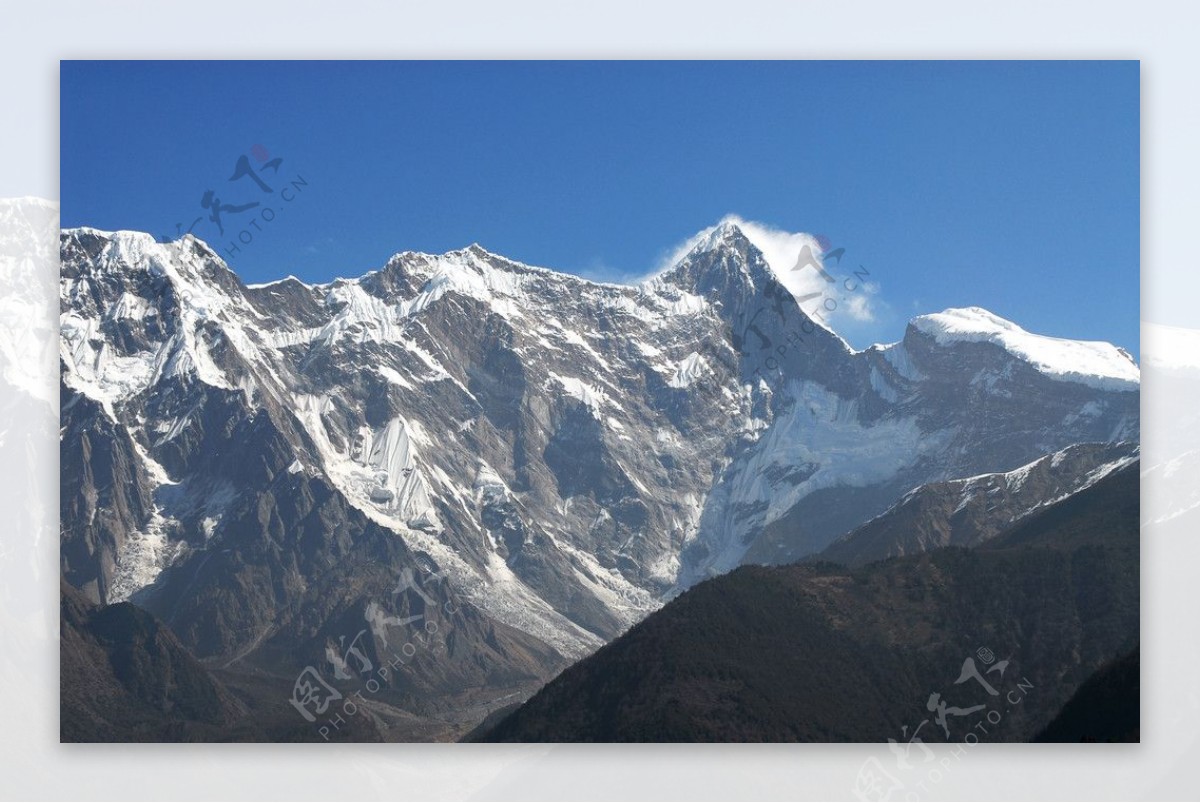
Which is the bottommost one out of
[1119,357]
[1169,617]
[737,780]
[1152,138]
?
[737,780]

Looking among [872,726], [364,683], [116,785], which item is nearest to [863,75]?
[872,726]

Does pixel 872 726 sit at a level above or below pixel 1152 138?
below

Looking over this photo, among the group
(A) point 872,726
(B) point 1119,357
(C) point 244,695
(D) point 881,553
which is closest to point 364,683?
(C) point 244,695

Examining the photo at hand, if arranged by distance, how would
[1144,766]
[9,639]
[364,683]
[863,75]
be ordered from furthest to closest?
[364,683] → [9,639] → [863,75] → [1144,766]

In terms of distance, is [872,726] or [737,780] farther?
[872,726]

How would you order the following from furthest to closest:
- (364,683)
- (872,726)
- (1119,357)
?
(1119,357) → (364,683) → (872,726)

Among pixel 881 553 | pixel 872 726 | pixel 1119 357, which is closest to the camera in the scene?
pixel 872 726

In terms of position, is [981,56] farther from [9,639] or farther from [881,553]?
[881,553]

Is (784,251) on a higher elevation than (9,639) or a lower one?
higher

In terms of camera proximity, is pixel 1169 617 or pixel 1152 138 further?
pixel 1169 617

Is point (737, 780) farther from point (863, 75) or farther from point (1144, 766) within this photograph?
point (863, 75)
